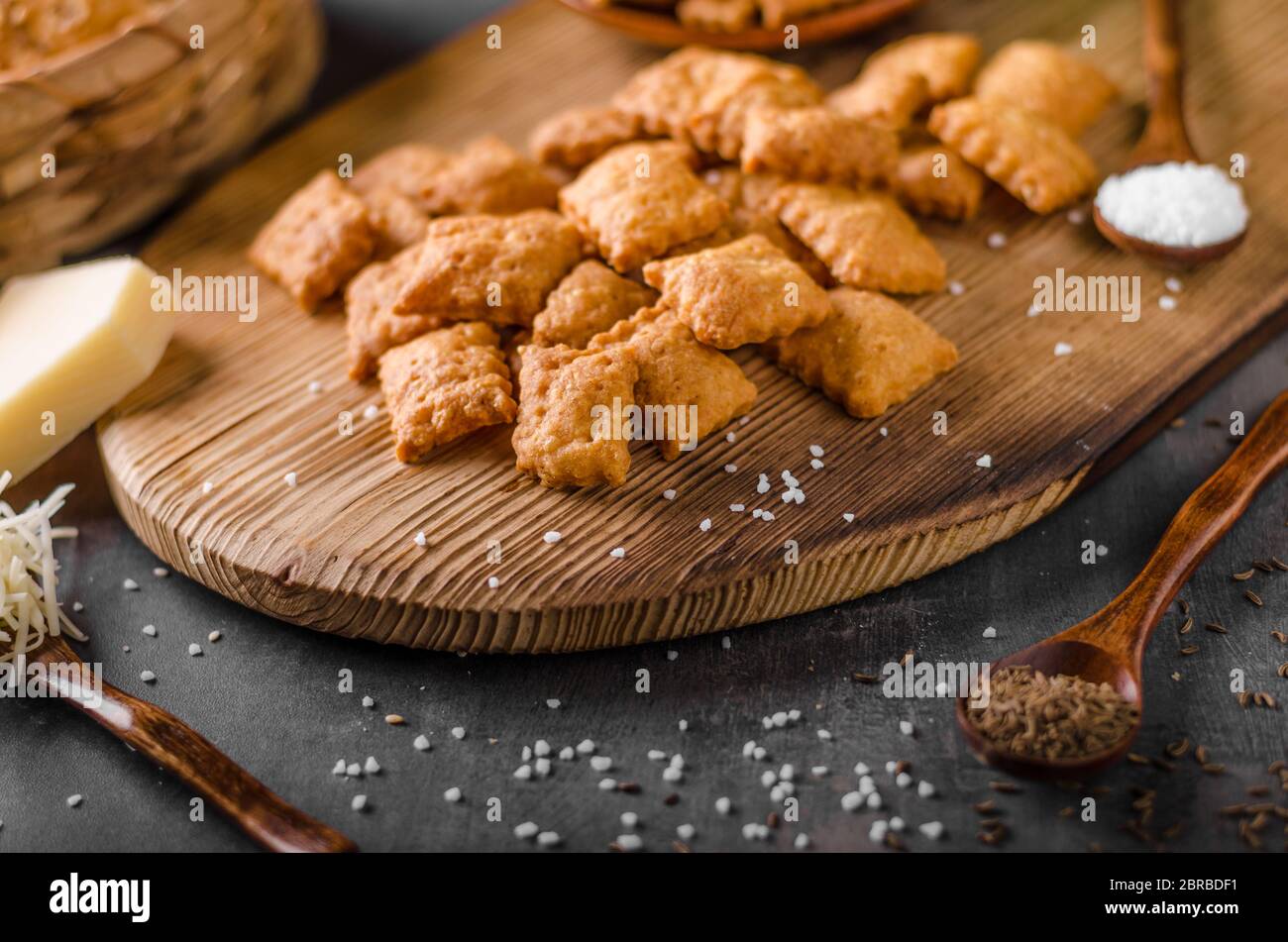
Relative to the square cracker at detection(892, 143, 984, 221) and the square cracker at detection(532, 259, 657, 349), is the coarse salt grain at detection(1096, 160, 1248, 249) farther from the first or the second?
the square cracker at detection(532, 259, 657, 349)

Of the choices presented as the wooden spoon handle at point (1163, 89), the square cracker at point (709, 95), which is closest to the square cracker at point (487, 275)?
the square cracker at point (709, 95)

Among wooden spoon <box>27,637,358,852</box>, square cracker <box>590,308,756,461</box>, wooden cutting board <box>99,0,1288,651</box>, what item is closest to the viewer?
wooden spoon <box>27,637,358,852</box>

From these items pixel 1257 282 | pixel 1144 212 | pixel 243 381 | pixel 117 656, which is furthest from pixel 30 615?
pixel 1257 282

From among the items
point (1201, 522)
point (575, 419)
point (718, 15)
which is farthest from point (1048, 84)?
point (575, 419)

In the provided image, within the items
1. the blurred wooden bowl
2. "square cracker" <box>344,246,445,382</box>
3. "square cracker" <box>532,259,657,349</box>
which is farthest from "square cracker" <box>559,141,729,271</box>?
the blurred wooden bowl

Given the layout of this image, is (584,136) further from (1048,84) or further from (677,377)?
(1048,84)

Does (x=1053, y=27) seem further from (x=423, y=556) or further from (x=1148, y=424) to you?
(x=423, y=556)

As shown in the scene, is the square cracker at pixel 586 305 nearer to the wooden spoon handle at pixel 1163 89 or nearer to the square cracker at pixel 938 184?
the square cracker at pixel 938 184
